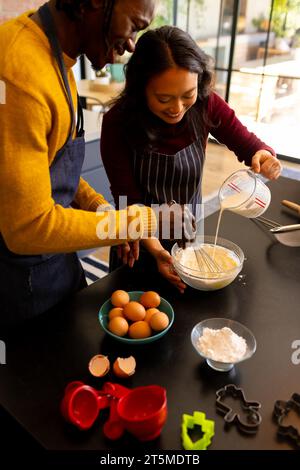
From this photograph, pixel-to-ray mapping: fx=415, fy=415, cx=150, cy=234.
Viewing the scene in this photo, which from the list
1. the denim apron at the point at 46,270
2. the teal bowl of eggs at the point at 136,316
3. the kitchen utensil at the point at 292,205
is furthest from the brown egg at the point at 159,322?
the kitchen utensil at the point at 292,205

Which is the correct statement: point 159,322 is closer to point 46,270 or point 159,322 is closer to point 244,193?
point 46,270

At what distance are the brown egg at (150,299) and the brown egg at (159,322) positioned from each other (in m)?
0.06

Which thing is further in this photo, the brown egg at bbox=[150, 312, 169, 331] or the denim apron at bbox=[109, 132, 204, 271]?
the denim apron at bbox=[109, 132, 204, 271]

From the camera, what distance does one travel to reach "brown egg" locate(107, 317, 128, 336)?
2.93ft

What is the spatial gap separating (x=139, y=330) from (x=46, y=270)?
1.16 ft

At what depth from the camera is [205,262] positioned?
1.16 m

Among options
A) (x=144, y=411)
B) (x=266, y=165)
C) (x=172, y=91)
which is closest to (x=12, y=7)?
(x=172, y=91)

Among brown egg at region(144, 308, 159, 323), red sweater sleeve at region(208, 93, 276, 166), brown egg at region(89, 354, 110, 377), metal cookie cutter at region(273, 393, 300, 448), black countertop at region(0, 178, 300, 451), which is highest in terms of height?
red sweater sleeve at region(208, 93, 276, 166)

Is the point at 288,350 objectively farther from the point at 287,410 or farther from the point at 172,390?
the point at 172,390

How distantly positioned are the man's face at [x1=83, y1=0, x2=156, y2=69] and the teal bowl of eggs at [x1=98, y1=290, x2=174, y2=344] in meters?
0.53

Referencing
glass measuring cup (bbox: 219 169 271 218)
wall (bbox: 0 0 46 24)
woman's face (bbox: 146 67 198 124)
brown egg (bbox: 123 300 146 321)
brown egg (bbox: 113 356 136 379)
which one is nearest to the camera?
brown egg (bbox: 113 356 136 379)

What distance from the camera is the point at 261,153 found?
144 cm

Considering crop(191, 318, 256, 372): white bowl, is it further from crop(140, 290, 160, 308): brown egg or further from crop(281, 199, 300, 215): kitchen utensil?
crop(281, 199, 300, 215): kitchen utensil

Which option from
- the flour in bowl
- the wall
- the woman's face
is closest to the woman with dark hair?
the woman's face
